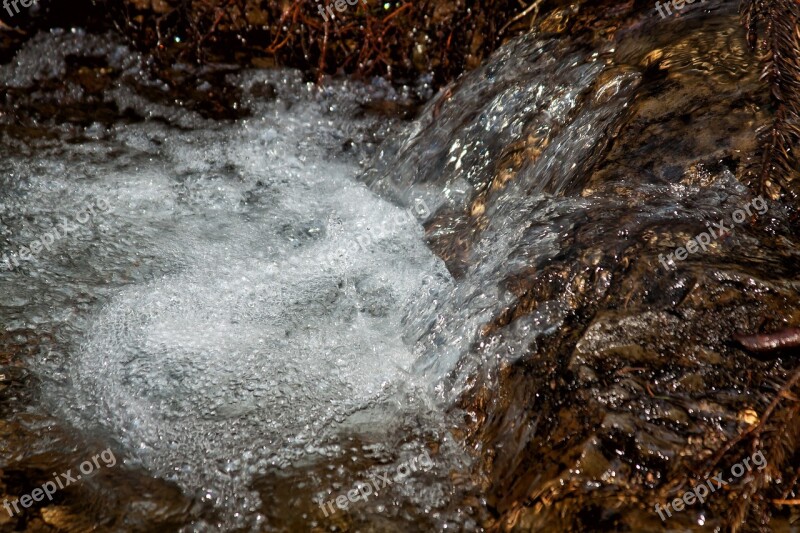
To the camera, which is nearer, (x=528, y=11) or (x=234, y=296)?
(x=234, y=296)

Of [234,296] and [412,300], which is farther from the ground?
[234,296]

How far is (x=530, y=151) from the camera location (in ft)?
10.8

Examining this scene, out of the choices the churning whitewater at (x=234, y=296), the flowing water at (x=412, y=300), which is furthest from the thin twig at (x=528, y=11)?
the churning whitewater at (x=234, y=296)

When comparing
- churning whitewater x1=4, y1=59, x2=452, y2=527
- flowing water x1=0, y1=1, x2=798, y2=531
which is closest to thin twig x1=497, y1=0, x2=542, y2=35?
flowing water x1=0, y1=1, x2=798, y2=531

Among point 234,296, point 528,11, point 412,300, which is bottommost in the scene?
point 412,300

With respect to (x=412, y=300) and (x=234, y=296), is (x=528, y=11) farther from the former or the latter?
(x=234, y=296)

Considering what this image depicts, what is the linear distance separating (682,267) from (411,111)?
2.88m

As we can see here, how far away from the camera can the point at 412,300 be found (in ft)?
9.97

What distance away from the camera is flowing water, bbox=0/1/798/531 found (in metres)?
2.07

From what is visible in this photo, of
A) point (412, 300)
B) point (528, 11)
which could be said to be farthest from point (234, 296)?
point (528, 11)

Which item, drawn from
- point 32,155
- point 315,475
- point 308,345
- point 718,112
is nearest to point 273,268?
point 308,345

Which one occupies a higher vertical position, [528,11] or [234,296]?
[528,11]

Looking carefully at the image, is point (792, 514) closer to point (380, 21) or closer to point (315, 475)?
point (315, 475)

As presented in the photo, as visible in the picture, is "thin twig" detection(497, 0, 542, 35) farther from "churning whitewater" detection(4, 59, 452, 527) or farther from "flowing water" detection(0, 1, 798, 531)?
"churning whitewater" detection(4, 59, 452, 527)
